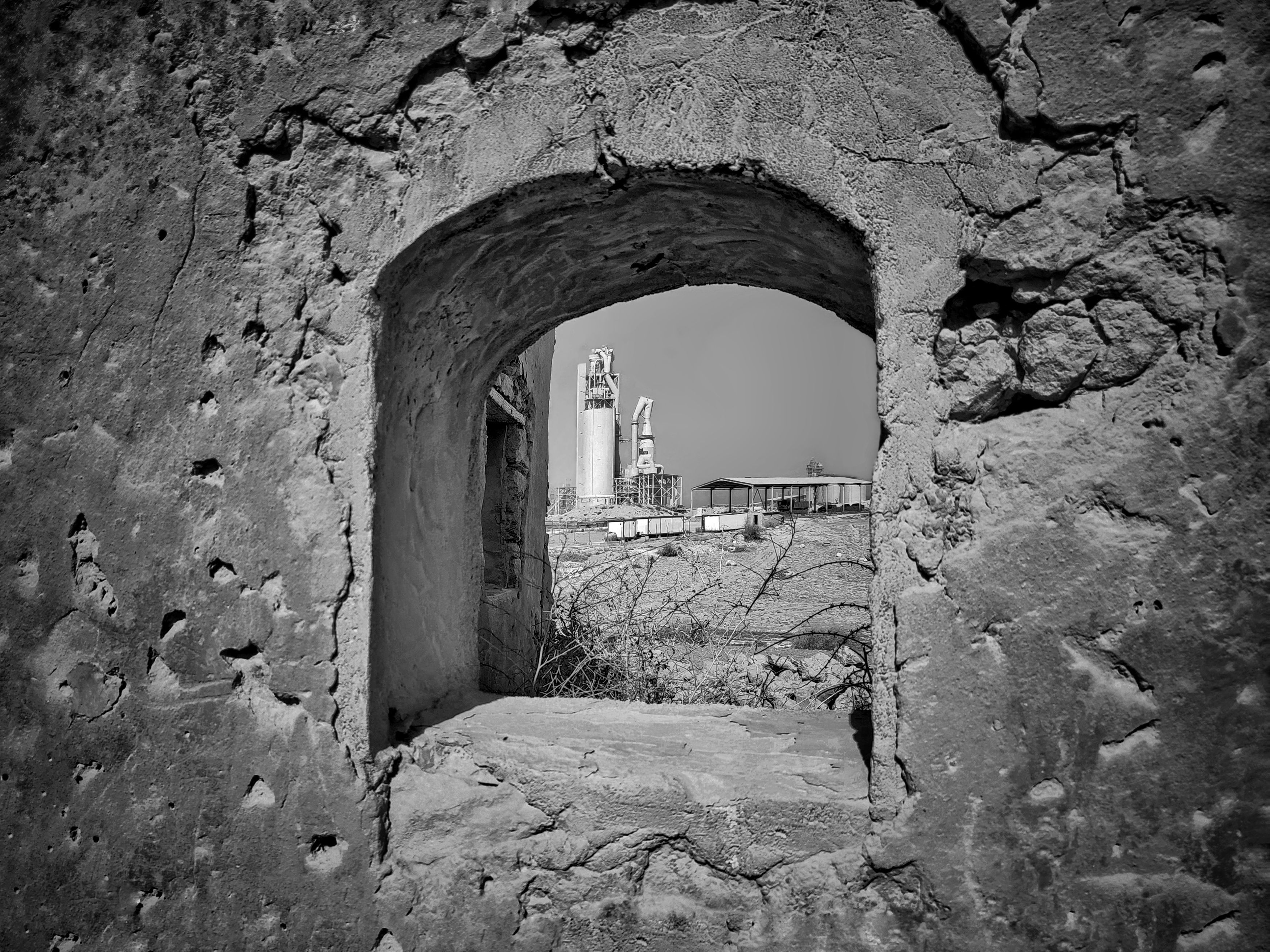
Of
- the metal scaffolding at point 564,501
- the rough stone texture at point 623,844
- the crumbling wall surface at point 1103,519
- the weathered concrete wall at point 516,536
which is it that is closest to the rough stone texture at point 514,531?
the weathered concrete wall at point 516,536

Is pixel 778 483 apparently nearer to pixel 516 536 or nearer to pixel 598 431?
pixel 598 431

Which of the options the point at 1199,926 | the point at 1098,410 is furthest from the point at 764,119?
the point at 1199,926

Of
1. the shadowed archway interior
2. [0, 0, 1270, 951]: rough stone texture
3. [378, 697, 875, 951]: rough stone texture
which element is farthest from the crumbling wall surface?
the shadowed archway interior

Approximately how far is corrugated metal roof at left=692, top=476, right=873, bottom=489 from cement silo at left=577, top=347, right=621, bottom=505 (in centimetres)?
365

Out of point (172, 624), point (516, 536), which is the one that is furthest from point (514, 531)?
point (172, 624)

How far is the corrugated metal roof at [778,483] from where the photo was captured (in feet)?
79.9

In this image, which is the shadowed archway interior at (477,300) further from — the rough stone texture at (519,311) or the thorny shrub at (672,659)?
the thorny shrub at (672,659)

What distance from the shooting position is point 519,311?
2205 mm

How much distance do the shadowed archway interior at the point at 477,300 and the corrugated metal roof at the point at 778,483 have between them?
72.5 ft

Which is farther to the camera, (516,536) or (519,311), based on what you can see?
(516,536)

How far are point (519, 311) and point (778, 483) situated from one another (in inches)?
914

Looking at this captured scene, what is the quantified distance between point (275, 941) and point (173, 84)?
85.3 inches

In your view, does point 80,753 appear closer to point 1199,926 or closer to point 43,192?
point 43,192

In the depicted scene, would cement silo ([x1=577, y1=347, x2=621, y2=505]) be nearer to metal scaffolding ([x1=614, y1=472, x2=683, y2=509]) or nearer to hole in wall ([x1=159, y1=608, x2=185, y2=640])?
metal scaffolding ([x1=614, y1=472, x2=683, y2=509])
